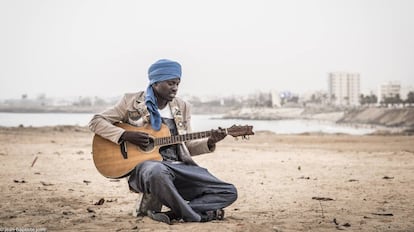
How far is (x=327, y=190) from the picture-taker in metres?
7.59

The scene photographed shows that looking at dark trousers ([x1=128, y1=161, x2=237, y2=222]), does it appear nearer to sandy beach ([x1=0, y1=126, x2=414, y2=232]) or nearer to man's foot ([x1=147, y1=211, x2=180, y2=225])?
man's foot ([x1=147, y1=211, x2=180, y2=225])

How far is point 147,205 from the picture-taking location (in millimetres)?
5066

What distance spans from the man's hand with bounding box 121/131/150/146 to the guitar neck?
0.34ft

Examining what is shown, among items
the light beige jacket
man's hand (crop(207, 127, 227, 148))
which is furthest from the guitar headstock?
the light beige jacket

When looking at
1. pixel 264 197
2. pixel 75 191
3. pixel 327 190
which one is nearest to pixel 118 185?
pixel 75 191

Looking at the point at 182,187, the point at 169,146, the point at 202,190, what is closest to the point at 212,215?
the point at 202,190

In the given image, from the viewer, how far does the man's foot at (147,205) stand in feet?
16.5

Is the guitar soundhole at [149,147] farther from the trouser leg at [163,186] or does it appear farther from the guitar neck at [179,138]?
the trouser leg at [163,186]

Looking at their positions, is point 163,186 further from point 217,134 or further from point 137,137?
point 217,134

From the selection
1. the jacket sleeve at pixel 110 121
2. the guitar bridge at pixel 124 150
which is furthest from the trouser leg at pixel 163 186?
the jacket sleeve at pixel 110 121

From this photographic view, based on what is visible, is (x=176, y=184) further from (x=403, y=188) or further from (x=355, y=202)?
(x=403, y=188)

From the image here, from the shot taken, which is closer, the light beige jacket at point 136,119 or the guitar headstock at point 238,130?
the guitar headstock at point 238,130

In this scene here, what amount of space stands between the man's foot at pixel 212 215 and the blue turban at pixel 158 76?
0.88m

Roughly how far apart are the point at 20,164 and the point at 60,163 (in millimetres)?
818
